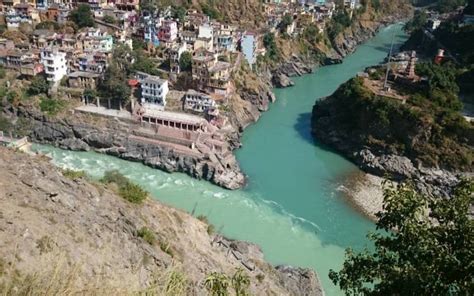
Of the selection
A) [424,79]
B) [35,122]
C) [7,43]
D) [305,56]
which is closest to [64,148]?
[35,122]

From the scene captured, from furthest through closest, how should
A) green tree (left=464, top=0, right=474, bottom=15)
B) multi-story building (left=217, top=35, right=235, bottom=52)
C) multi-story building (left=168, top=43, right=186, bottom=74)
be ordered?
green tree (left=464, top=0, right=474, bottom=15) < multi-story building (left=217, top=35, right=235, bottom=52) < multi-story building (left=168, top=43, right=186, bottom=74)

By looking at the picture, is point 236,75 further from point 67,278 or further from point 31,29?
point 67,278

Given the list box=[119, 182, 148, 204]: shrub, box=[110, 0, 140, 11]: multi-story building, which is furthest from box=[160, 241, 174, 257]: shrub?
box=[110, 0, 140, 11]: multi-story building

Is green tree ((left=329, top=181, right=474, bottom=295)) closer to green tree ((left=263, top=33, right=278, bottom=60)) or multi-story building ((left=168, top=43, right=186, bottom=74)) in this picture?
multi-story building ((left=168, top=43, right=186, bottom=74))

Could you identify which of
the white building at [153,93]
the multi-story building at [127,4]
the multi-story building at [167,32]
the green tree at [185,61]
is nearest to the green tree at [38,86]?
the white building at [153,93]

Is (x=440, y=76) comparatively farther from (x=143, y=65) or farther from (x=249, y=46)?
(x=143, y=65)

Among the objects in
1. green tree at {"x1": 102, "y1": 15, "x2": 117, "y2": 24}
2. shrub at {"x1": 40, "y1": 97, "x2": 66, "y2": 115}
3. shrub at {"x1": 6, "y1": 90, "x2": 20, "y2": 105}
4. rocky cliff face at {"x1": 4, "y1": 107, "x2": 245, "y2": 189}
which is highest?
green tree at {"x1": 102, "y1": 15, "x2": 117, "y2": 24}
